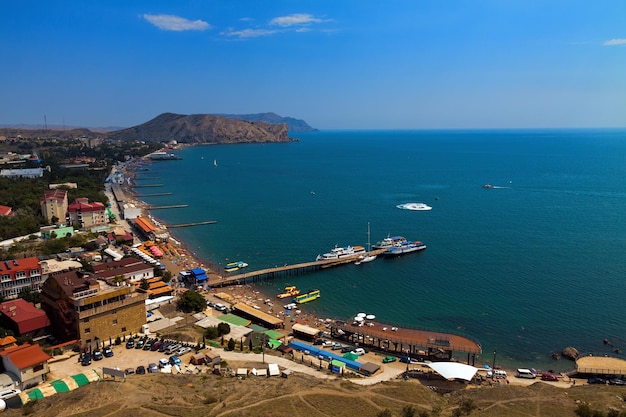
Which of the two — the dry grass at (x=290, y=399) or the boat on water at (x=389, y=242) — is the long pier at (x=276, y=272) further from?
the dry grass at (x=290, y=399)

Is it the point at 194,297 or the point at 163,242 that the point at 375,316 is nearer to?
the point at 194,297

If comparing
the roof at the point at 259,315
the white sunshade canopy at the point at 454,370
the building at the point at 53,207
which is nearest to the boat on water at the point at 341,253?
the roof at the point at 259,315

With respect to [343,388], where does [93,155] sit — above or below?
above

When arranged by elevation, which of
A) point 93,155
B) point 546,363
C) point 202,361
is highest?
point 93,155

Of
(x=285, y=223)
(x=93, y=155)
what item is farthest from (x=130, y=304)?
(x=93, y=155)

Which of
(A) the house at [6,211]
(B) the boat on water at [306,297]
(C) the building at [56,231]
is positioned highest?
(A) the house at [6,211]

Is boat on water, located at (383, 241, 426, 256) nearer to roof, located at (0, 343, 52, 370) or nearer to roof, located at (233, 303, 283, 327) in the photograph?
roof, located at (233, 303, 283, 327)

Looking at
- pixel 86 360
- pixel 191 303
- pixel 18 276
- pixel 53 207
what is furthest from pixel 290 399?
pixel 53 207
